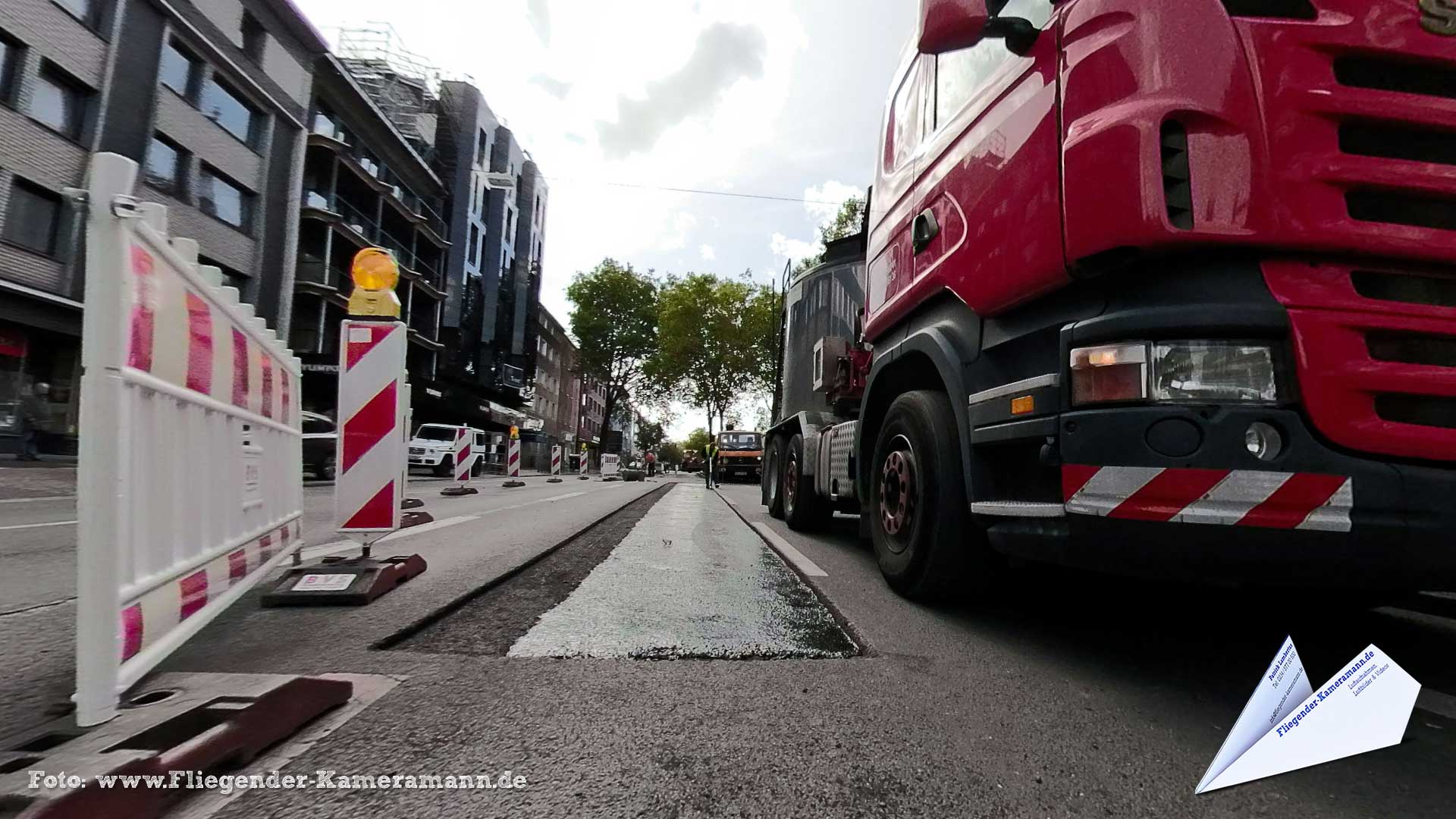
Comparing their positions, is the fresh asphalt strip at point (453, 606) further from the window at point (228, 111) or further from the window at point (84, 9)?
the window at point (228, 111)

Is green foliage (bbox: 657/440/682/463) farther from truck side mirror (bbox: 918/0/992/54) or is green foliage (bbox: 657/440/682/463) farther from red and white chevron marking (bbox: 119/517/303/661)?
truck side mirror (bbox: 918/0/992/54)

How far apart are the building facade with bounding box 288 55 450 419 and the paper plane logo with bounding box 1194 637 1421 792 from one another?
22.3 metres

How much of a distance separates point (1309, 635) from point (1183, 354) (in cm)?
189

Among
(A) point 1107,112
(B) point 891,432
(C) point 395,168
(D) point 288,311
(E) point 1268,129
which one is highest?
(C) point 395,168

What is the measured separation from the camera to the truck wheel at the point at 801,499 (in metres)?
6.20

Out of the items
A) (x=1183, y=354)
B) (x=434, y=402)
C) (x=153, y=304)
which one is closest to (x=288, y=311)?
(x=434, y=402)

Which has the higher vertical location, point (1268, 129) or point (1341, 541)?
point (1268, 129)

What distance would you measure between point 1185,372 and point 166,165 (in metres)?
22.7

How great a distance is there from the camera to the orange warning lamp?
133 inches

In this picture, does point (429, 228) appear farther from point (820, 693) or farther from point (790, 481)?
point (820, 693)

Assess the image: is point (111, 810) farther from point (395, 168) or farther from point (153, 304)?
point (395, 168)

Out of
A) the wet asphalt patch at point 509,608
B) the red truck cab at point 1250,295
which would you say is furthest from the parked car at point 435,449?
the red truck cab at point 1250,295

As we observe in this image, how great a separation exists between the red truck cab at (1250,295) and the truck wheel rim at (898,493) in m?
0.90

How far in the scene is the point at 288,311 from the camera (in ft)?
71.1
